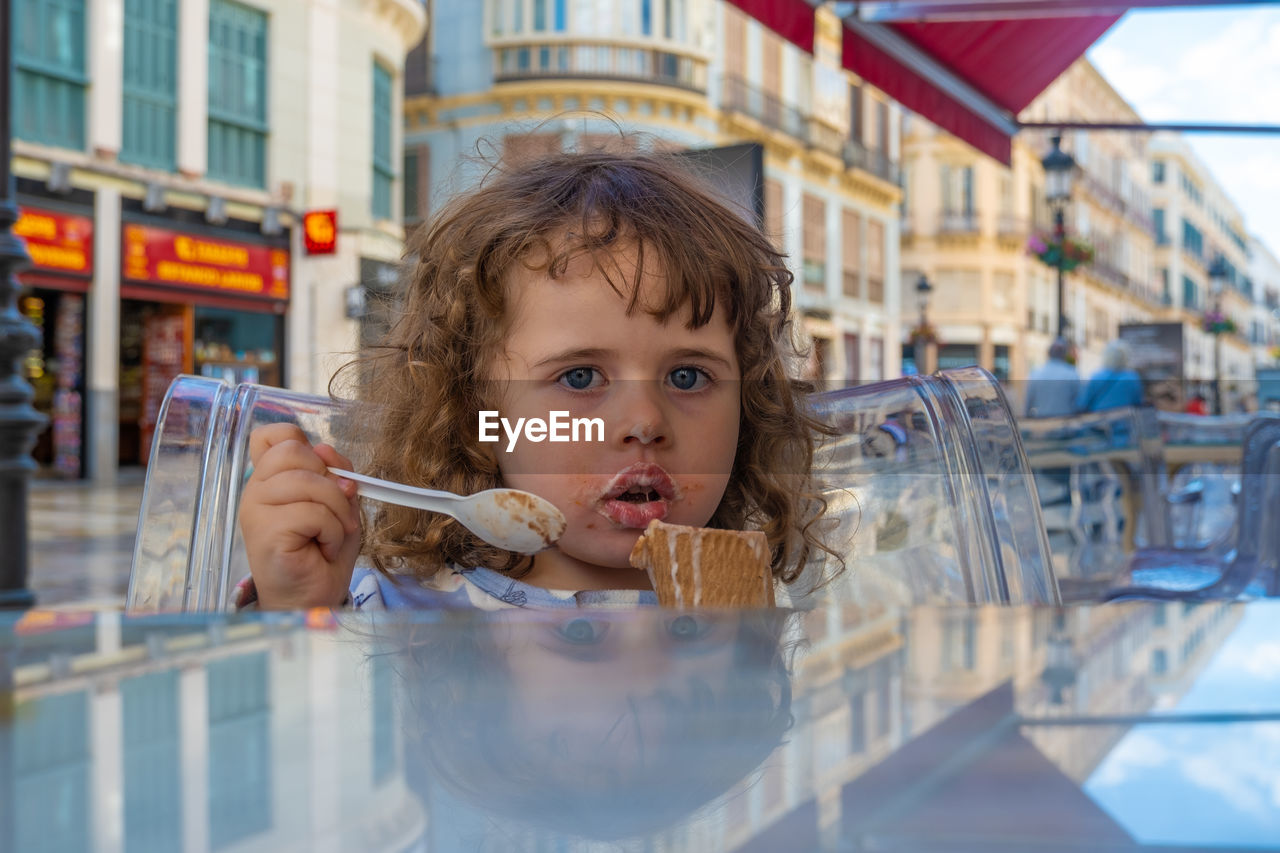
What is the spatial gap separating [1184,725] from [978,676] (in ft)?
0.13

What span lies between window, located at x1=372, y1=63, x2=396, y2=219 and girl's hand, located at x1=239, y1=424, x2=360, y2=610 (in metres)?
9.43

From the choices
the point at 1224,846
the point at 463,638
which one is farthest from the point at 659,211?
the point at 1224,846

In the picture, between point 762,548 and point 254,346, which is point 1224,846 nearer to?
point 762,548

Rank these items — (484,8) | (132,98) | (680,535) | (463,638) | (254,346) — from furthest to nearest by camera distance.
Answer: (484,8) → (254,346) → (132,98) → (680,535) → (463,638)

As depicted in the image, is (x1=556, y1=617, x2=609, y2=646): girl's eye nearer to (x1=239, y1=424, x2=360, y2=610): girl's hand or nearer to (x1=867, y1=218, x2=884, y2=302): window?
(x1=239, y1=424, x2=360, y2=610): girl's hand

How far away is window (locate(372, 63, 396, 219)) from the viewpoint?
9.83 meters

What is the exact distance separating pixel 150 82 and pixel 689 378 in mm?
8477

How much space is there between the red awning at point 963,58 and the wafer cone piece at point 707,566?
189 cm

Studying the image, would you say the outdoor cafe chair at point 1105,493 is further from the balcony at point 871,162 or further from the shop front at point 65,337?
the balcony at point 871,162

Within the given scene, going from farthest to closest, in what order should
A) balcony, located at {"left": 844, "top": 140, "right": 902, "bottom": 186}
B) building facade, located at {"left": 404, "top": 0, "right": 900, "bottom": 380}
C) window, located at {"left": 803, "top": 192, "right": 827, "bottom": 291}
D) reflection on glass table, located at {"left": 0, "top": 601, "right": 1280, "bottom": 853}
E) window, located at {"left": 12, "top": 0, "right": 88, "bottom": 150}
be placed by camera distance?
balcony, located at {"left": 844, "top": 140, "right": 902, "bottom": 186} < window, located at {"left": 803, "top": 192, "right": 827, "bottom": 291} < building facade, located at {"left": 404, "top": 0, "right": 900, "bottom": 380} < window, located at {"left": 12, "top": 0, "right": 88, "bottom": 150} < reflection on glass table, located at {"left": 0, "top": 601, "right": 1280, "bottom": 853}

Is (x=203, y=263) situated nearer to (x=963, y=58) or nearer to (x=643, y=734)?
(x=963, y=58)

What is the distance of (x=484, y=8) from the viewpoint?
13.1m

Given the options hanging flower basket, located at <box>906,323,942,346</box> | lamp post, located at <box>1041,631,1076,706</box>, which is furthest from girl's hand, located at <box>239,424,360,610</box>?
hanging flower basket, located at <box>906,323,942,346</box>

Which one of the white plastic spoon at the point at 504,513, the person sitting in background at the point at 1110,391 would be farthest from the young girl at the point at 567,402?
the person sitting in background at the point at 1110,391
